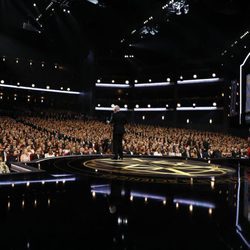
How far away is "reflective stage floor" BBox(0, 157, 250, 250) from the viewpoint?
2.55 meters

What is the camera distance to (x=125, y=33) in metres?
31.8

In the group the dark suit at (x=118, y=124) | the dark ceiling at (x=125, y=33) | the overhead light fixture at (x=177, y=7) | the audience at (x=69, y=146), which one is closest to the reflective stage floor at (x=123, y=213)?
the dark suit at (x=118, y=124)

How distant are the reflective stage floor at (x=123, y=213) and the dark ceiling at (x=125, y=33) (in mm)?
15011

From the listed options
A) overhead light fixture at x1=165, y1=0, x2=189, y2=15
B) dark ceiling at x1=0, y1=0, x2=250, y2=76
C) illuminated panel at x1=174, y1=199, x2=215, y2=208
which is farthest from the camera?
dark ceiling at x1=0, y1=0, x2=250, y2=76

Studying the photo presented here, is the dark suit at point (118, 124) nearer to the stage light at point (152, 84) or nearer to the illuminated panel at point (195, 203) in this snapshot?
the illuminated panel at point (195, 203)

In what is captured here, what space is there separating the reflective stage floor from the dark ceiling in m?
15.0

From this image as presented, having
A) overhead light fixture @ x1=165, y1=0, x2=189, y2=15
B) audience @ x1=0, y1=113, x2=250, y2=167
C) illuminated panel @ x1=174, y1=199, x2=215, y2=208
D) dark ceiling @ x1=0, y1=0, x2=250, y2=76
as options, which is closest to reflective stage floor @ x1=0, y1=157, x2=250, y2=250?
illuminated panel @ x1=174, y1=199, x2=215, y2=208

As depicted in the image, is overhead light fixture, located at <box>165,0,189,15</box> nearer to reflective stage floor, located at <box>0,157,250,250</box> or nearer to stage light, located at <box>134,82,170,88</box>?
stage light, located at <box>134,82,170,88</box>

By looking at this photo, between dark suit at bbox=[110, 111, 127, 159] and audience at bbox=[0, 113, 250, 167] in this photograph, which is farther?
audience at bbox=[0, 113, 250, 167]

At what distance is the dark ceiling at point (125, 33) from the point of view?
891 inches

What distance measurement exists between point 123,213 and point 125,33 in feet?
99.0

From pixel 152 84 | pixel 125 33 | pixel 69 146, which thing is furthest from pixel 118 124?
pixel 152 84

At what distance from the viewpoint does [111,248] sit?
94.6 inches

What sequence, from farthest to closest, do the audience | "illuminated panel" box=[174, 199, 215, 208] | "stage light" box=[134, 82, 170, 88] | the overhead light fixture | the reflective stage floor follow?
"stage light" box=[134, 82, 170, 88] < the overhead light fixture < the audience < "illuminated panel" box=[174, 199, 215, 208] < the reflective stage floor
